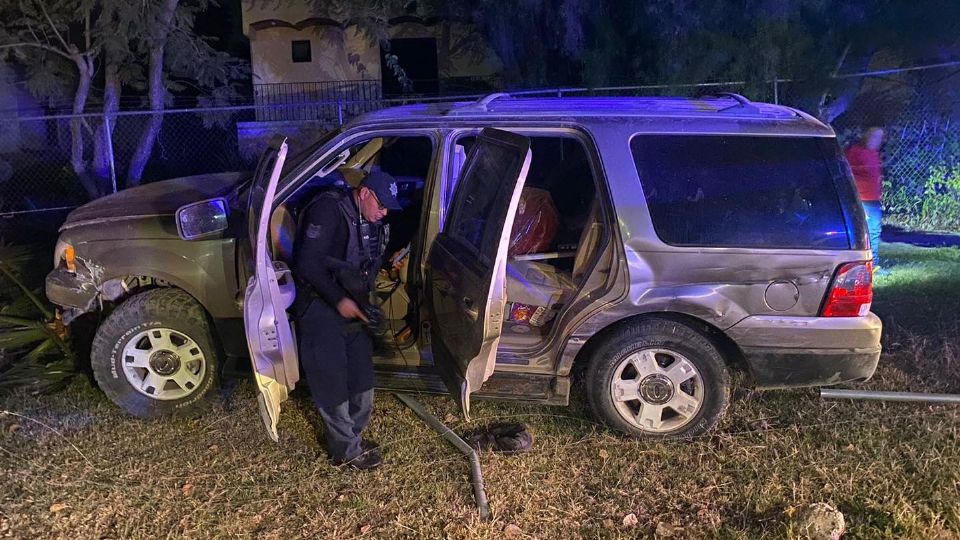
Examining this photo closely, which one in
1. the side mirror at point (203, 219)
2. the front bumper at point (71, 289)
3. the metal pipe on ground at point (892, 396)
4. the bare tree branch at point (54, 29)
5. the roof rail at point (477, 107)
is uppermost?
the bare tree branch at point (54, 29)

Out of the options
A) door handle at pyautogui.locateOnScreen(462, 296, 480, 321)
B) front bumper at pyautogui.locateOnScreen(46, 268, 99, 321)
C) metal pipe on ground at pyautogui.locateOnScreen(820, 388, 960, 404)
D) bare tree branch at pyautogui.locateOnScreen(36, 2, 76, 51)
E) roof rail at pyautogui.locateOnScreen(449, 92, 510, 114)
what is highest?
bare tree branch at pyautogui.locateOnScreen(36, 2, 76, 51)

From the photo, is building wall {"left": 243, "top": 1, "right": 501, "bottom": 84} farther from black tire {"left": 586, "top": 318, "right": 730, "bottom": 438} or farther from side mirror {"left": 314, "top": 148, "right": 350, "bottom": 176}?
black tire {"left": 586, "top": 318, "right": 730, "bottom": 438}

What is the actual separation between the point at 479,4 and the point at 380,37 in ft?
11.6

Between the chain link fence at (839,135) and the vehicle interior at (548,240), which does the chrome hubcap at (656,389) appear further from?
the chain link fence at (839,135)

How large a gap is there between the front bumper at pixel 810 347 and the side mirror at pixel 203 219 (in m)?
2.89

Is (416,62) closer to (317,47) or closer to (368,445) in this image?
(317,47)

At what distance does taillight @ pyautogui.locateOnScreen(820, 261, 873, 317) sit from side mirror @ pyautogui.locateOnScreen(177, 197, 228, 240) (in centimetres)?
333

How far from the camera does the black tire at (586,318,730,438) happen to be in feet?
13.3

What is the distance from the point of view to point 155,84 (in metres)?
11.9

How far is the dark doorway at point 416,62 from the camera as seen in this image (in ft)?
62.6

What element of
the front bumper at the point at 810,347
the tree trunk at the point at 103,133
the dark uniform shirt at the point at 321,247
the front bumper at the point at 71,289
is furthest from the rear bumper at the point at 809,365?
the tree trunk at the point at 103,133

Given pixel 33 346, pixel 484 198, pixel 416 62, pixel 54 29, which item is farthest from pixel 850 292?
pixel 416 62

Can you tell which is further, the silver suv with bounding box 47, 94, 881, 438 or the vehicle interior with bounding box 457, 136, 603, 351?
the vehicle interior with bounding box 457, 136, 603, 351

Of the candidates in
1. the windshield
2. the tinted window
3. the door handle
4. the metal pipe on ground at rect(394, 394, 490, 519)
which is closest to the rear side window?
the tinted window
